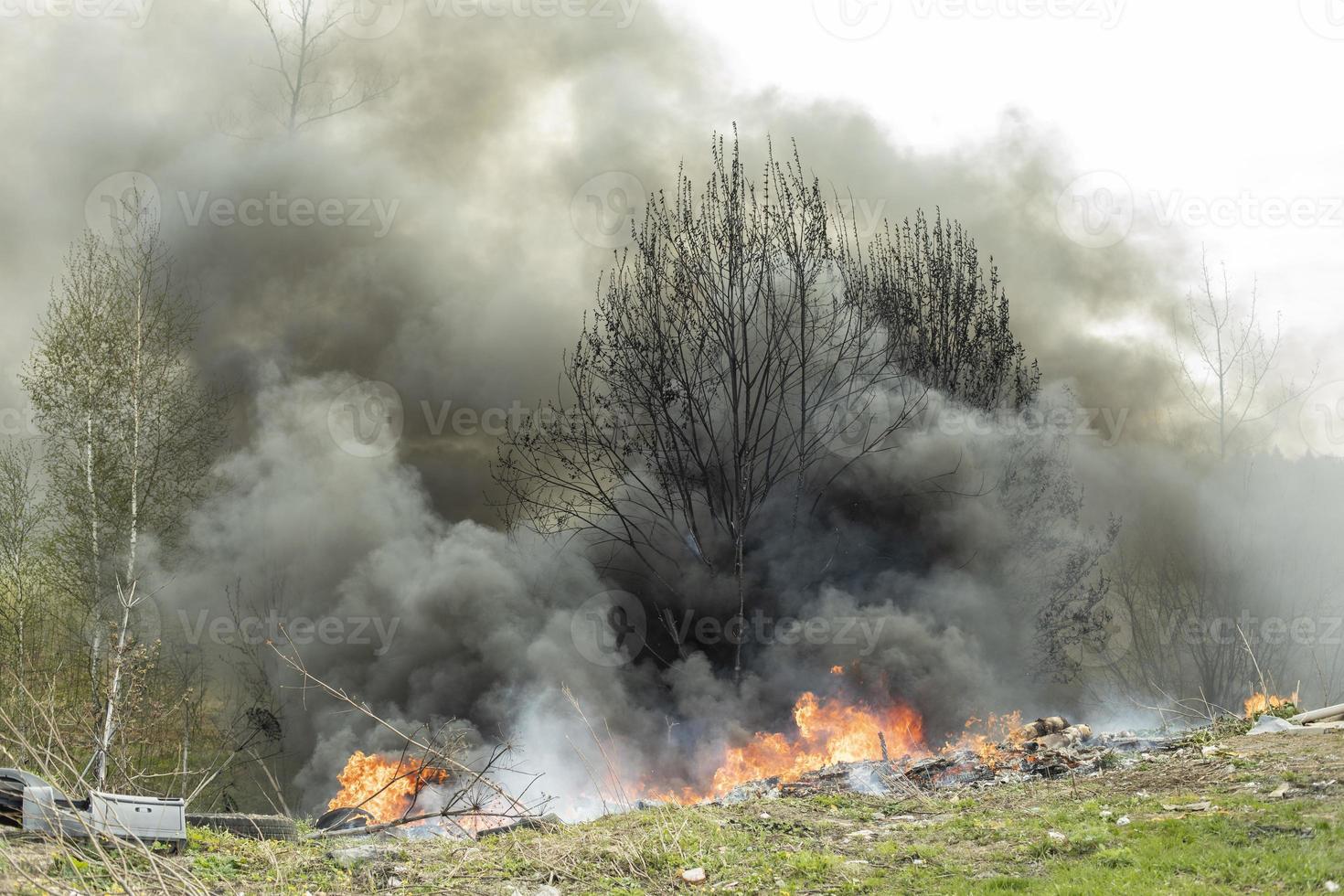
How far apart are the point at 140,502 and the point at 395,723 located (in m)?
6.61

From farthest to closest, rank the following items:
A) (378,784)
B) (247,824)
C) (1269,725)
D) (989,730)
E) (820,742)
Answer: (989,730), (820,742), (378,784), (1269,725), (247,824)

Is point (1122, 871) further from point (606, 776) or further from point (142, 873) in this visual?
point (606, 776)

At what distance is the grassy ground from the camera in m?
5.82

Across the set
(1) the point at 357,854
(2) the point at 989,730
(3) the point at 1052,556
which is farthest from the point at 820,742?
(1) the point at 357,854

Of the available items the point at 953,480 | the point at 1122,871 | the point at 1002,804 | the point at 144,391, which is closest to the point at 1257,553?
the point at 953,480

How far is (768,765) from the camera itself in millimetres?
15203

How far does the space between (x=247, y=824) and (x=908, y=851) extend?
5.69 metres

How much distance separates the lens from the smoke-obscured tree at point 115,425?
16.9 meters

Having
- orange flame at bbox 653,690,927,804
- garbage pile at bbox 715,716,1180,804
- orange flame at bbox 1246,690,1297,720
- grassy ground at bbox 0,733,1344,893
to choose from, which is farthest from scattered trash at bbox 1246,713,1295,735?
orange flame at bbox 653,690,927,804

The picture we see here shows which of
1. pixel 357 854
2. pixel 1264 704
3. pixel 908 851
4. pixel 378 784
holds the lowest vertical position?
pixel 378 784

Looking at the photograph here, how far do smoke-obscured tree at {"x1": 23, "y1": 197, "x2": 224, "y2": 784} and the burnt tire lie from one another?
9.95 metres

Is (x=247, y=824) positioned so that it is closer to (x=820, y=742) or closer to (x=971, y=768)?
(x=971, y=768)

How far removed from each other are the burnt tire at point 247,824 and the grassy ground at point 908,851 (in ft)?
1.86

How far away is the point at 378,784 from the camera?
541 inches
